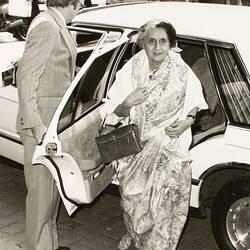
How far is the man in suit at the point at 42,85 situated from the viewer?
361 cm

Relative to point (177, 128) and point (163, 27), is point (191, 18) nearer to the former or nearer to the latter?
point (163, 27)

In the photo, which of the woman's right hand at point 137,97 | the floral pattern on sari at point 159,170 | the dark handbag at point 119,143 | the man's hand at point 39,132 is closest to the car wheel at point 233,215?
the floral pattern on sari at point 159,170

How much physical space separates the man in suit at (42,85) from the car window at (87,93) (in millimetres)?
107

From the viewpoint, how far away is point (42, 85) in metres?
3.72

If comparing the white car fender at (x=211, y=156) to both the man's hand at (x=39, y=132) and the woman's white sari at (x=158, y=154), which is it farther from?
the man's hand at (x=39, y=132)

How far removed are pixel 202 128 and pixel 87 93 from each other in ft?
3.40

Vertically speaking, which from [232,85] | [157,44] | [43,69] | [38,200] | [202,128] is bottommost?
[38,200]

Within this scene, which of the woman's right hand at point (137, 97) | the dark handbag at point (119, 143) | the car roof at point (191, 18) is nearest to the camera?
the woman's right hand at point (137, 97)

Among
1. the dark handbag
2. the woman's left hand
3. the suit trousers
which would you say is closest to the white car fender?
the woman's left hand

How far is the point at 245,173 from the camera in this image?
4129 millimetres

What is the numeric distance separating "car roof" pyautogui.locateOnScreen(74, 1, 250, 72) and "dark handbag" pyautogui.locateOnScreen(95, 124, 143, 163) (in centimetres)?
93

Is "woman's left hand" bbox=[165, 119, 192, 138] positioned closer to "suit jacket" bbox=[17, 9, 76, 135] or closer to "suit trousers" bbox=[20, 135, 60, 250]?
"suit jacket" bbox=[17, 9, 76, 135]

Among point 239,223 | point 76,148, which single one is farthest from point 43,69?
point 239,223

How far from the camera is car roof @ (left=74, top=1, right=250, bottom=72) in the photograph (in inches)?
162
